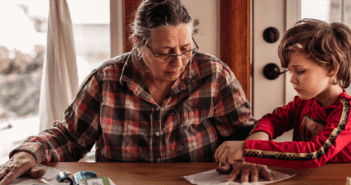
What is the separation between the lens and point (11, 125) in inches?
98.3

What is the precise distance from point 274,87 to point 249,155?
155 cm

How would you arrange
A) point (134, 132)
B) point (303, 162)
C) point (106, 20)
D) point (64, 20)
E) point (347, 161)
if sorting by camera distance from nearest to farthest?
1. point (303, 162)
2. point (347, 161)
3. point (134, 132)
4. point (64, 20)
5. point (106, 20)

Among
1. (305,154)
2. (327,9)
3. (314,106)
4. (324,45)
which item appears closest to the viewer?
(305,154)

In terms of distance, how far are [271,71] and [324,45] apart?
132cm

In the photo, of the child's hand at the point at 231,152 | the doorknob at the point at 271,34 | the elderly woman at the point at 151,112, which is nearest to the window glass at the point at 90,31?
the elderly woman at the point at 151,112

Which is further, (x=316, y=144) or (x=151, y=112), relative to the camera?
(x=151, y=112)

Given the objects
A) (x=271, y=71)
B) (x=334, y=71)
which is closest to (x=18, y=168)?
(x=334, y=71)

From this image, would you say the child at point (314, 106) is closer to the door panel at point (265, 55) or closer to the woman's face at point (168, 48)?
the woman's face at point (168, 48)

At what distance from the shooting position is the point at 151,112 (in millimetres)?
1335

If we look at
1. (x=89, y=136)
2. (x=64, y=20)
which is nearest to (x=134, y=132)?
(x=89, y=136)

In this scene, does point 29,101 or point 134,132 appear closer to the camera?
point 134,132

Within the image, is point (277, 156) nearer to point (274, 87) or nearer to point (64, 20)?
point (274, 87)

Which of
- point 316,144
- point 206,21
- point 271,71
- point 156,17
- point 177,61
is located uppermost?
point 206,21

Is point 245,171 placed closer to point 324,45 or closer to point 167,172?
point 167,172
